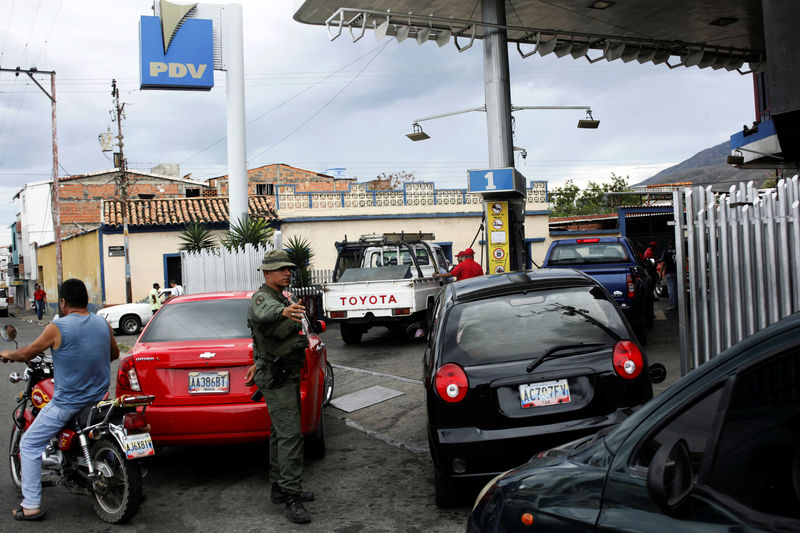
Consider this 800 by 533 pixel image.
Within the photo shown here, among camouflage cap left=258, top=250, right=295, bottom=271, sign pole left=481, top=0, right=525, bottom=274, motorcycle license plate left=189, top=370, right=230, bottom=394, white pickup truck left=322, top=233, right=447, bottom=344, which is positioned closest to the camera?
camouflage cap left=258, top=250, right=295, bottom=271

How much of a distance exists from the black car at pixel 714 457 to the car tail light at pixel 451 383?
2.40 metres

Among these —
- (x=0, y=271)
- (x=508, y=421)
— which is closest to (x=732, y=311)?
(x=508, y=421)

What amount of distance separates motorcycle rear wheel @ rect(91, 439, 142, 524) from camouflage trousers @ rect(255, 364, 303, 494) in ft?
3.23

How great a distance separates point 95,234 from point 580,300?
93.1ft

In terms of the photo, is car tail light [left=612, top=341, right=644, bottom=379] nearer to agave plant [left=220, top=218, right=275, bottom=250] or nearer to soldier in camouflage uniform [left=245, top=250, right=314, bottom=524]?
soldier in camouflage uniform [left=245, top=250, right=314, bottom=524]

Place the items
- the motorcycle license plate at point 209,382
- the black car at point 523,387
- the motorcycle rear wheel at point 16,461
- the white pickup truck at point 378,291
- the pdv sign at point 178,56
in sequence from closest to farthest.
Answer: the black car at point 523,387, the motorcycle rear wheel at point 16,461, the motorcycle license plate at point 209,382, the white pickup truck at point 378,291, the pdv sign at point 178,56

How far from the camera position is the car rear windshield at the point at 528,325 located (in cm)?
491

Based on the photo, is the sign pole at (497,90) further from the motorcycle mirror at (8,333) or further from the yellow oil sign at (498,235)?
the motorcycle mirror at (8,333)

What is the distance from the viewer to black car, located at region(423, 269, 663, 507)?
4660 millimetres

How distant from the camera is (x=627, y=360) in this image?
4.76m

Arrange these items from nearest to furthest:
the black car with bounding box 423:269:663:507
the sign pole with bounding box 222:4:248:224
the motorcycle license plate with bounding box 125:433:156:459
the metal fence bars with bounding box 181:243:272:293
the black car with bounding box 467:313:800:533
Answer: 1. the black car with bounding box 467:313:800:533
2. the black car with bounding box 423:269:663:507
3. the motorcycle license plate with bounding box 125:433:156:459
4. the metal fence bars with bounding box 181:243:272:293
5. the sign pole with bounding box 222:4:248:224

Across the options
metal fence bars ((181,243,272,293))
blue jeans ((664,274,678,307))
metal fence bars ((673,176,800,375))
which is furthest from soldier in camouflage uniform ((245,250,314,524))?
blue jeans ((664,274,678,307))

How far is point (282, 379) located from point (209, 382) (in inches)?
39.5

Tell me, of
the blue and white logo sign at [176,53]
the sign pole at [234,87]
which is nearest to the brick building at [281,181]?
the sign pole at [234,87]
